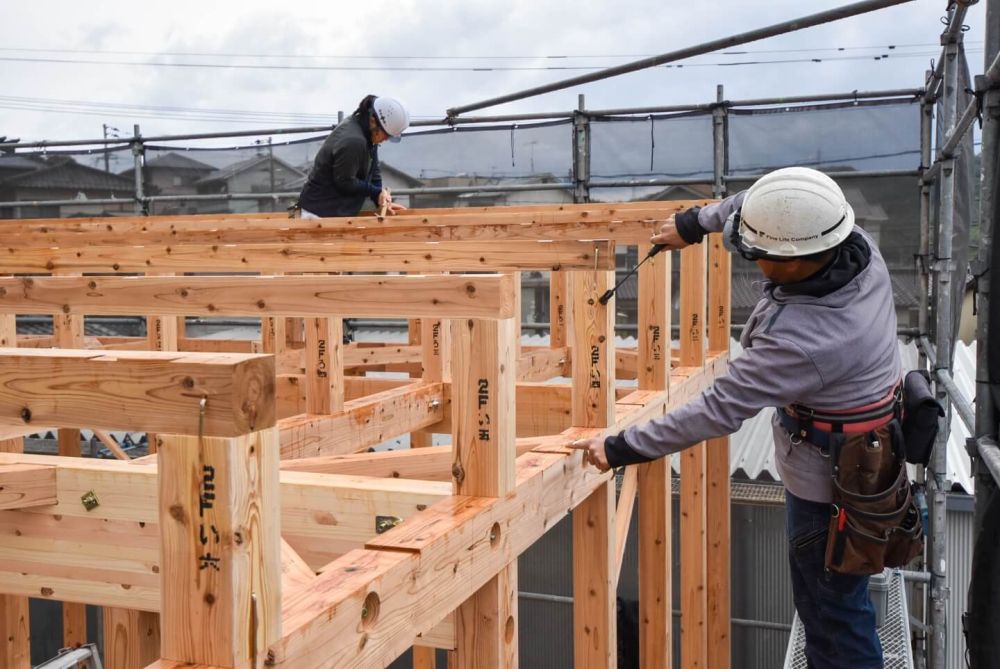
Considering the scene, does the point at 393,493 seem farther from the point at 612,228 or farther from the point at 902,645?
the point at 902,645

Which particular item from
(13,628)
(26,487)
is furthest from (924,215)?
(26,487)

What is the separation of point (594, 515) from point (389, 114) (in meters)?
3.49

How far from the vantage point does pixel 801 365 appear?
3.24 metres

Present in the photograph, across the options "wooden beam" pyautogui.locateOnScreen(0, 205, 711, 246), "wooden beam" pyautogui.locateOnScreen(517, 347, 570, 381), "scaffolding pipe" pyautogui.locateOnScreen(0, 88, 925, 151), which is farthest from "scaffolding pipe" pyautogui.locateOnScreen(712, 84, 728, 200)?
"wooden beam" pyautogui.locateOnScreen(0, 205, 711, 246)

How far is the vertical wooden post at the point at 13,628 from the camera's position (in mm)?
4516

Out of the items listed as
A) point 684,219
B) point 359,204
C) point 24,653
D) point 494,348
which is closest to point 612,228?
point 684,219

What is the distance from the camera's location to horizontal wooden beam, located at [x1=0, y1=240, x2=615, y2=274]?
11.8 feet

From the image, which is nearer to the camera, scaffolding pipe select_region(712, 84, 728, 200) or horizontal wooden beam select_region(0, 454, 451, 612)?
horizontal wooden beam select_region(0, 454, 451, 612)

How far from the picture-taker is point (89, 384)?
1.75 m

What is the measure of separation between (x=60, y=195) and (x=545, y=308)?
7024 millimetres

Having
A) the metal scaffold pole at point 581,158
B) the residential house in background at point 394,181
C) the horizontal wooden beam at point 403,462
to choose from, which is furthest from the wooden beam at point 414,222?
the residential house in background at point 394,181

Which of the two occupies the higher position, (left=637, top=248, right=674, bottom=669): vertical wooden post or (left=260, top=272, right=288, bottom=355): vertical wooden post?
(left=260, top=272, right=288, bottom=355): vertical wooden post

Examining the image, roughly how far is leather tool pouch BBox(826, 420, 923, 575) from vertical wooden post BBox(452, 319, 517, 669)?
1137mm

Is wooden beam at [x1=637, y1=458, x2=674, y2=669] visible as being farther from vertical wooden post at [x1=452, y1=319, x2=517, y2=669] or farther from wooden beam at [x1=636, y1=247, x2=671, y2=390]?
vertical wooden post at [x1=452, y1=319, x2=517, y2=669]
